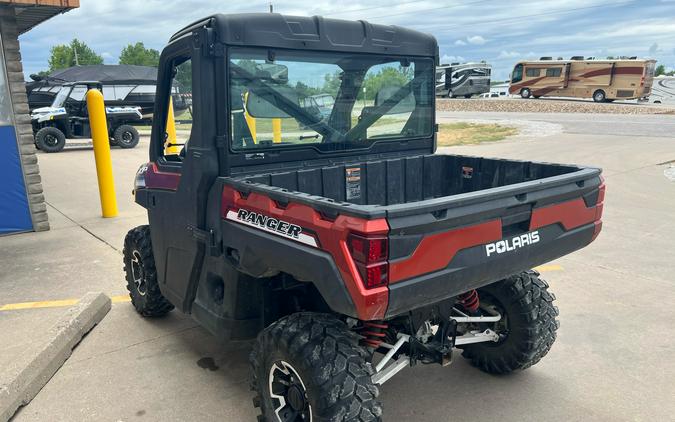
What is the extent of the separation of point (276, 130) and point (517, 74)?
1549 inches

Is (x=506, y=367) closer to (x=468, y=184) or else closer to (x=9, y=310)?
(x=468, y=184)

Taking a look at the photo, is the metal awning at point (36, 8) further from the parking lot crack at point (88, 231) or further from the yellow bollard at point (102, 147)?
the parking lot crack at point (88, 231)

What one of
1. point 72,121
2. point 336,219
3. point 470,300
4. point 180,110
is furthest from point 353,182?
point 72,121

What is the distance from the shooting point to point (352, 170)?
11.3 ft

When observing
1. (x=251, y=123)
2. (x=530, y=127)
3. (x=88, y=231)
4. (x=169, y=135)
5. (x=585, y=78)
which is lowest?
(x=88, y=231)

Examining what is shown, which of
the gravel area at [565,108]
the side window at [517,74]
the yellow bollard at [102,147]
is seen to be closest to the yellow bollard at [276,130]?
the yellow bollard at [102,147]

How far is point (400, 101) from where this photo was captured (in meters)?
3.76

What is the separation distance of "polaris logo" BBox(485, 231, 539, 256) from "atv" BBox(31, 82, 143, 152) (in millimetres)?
16101

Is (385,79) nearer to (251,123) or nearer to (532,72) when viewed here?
(251,123)

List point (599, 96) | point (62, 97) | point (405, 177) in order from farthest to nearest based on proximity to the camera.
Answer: point (599, 96) → point (62, 97) → point (405, 177)

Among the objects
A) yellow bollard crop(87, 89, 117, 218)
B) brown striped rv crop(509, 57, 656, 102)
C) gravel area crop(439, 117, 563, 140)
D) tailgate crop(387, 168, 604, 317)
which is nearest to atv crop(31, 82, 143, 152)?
yellow bollard crop(87, 89, 117, 218)

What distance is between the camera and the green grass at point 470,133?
17203 mm

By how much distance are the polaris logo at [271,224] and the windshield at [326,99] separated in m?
0.45

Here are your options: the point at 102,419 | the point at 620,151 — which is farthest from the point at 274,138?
the point at 620,151
